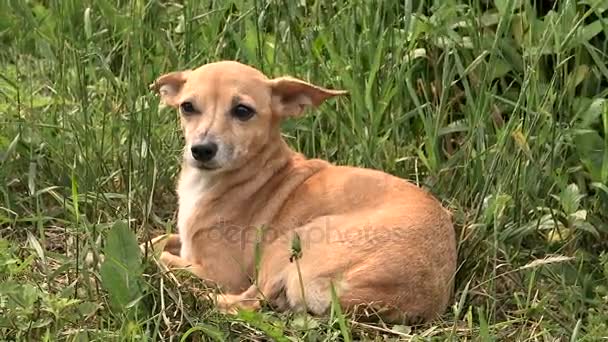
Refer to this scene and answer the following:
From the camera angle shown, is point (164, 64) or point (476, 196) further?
point (164, 64)

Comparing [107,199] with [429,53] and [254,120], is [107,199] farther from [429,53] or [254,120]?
[429,53]

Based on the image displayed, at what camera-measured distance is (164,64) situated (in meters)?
5.95

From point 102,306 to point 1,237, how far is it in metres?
0.97

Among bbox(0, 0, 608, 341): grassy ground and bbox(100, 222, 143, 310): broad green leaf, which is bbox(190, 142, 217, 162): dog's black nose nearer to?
bbox(0, 0, 608, 341): grassy ground

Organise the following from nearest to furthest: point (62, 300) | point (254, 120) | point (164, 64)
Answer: point (62, 300) < point (254, 120) < point (164, 64)

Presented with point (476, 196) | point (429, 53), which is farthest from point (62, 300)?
point (429, 53)

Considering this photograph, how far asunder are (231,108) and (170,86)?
391mm

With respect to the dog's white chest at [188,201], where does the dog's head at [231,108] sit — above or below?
above

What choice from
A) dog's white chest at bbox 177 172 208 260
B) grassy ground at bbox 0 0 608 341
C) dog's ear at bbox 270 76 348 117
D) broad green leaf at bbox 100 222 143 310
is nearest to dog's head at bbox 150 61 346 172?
dog's ear at bbox 270 76 348 117

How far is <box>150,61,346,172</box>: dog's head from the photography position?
15.6ft

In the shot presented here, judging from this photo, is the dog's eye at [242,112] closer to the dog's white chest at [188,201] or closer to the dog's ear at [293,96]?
the dog's ear at [293,96]

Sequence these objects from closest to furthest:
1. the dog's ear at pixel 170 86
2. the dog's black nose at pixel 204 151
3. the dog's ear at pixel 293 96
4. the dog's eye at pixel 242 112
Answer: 1. the dog's black nose at pixel 204 151
2. the dog's eye at pixel 242 112
3. the dog's ear at pixel 293 96
4. the dog's ear at pixel 170 86

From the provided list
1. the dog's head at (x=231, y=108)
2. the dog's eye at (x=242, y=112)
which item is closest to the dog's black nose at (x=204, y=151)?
the dog's head at (x=231, y=108)

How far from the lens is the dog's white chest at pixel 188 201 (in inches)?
196
